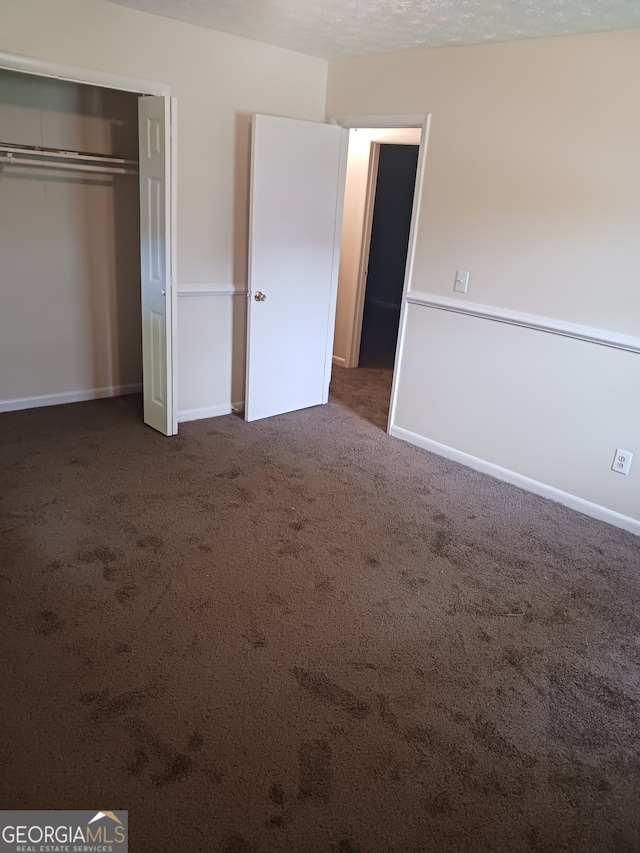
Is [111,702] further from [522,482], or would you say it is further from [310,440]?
[522,482]

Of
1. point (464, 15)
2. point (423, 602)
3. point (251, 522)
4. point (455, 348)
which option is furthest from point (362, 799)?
point (464, 15)

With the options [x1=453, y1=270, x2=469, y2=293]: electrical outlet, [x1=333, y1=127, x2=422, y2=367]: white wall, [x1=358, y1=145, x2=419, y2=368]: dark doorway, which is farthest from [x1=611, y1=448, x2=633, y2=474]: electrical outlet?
[x1=358, y1=145, x2=419, y2=368]: dark doorway

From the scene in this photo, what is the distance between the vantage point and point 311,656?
2.32 metres

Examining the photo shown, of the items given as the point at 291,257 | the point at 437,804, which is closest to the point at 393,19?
the point at 291,257

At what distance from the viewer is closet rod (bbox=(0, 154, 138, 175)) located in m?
3.82

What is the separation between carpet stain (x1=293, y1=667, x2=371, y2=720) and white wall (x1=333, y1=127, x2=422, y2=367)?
410 cm

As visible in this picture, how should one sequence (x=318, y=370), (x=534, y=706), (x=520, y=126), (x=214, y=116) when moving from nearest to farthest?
(x=534, y=706) → (x=520, y=126) → (x=214, y=116) → (x=318, y=370)

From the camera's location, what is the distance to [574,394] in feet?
11.3

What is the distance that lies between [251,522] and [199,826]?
1595mm

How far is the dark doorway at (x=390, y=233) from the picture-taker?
8.53m

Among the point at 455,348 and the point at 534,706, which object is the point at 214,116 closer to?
the point at 455,348

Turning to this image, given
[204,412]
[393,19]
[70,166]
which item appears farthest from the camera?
[204,412]

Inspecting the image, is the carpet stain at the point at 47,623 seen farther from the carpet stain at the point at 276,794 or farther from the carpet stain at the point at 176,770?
the carpet stain at the point at 276,794

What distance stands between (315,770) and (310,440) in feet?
8.34
